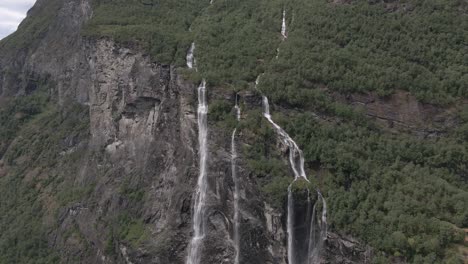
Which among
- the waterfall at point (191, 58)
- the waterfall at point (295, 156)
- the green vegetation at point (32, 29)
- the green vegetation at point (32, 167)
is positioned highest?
the green vegetation at point (32, 29)

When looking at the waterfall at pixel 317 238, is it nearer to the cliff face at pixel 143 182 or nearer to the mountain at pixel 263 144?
the mountain at pixel 263 144

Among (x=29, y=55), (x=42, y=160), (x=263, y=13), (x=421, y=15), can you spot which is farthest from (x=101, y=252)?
(x=29, y=55)

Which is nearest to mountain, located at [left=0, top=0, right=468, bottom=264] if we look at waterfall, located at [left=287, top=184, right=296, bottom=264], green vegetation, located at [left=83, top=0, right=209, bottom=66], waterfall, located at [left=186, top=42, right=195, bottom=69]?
waterfall, located at [left=287, top=184, right=296, bottom=264]

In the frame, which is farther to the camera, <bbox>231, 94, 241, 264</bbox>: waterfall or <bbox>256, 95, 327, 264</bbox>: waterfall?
<bbox>231, 94, 241, 264</bbox>: waterfall

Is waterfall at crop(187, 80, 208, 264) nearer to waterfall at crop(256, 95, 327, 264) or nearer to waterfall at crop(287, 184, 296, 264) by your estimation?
waterfall at crop(256, 95, 327, 264)

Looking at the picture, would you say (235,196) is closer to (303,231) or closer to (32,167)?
(303,231)

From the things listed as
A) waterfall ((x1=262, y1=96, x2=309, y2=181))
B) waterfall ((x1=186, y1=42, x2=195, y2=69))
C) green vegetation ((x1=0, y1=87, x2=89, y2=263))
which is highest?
waterfall ((x1=186, y1=42, x2=195, y2=69))

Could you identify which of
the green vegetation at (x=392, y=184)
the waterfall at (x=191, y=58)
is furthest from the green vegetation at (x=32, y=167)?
the green vegetation at (x=392, y=184)

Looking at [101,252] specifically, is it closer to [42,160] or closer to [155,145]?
Answer: [155,145]
